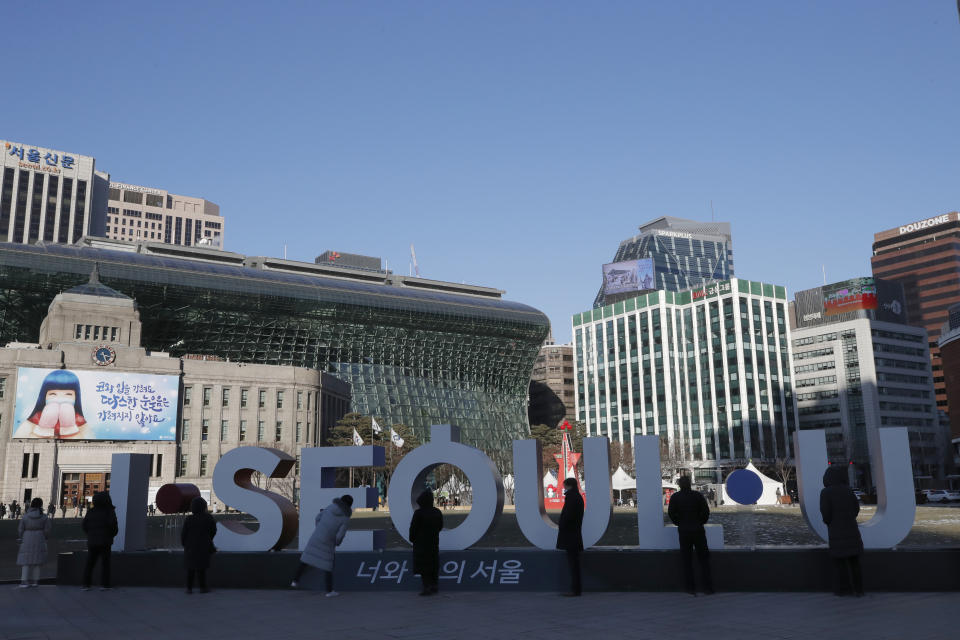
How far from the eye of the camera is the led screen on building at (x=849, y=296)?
439ft

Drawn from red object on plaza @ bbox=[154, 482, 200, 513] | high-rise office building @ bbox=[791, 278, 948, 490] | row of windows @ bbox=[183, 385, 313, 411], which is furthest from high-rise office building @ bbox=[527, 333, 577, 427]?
red object on plaza @ bbox=[154, 482, 200, 513]

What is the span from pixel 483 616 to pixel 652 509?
4.02 metres

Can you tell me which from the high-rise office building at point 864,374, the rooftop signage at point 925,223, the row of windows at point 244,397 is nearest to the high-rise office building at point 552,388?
the high-rise office building at point 864,374

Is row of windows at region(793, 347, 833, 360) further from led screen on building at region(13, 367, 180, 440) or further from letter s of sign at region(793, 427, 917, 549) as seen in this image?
letter s of sign at region(793, 427, 917, 549)

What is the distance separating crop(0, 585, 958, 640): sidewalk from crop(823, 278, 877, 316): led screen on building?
13452 cm

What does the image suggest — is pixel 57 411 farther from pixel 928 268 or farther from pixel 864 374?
pixel 928 268

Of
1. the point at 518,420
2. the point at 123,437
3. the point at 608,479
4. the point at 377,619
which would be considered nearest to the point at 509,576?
the point at 608,479

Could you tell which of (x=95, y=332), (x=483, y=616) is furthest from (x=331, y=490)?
(x=95, y=332)

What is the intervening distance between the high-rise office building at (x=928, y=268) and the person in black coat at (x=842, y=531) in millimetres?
168765

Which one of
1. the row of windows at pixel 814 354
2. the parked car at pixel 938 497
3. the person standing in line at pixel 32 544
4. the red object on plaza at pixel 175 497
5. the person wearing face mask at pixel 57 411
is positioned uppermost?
the row of windows at pixel 814 354

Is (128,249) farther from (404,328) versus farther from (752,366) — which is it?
(752,366)

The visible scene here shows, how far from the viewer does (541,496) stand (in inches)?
588

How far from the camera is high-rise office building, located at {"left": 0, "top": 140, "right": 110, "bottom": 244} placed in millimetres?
174375

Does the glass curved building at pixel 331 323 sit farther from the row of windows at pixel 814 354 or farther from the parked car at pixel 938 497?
the parked car at pixel 938 497
